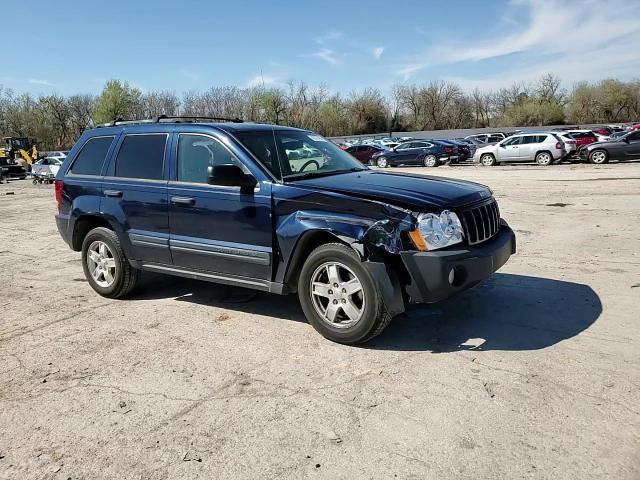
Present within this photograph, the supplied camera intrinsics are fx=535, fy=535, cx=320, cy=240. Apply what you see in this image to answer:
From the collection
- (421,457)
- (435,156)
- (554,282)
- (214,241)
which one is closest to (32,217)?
(214,241)

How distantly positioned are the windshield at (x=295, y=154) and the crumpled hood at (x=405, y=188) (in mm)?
254

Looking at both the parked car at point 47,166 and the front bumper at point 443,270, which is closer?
the front bumper at point 443,270

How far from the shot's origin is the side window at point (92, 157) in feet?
20.2

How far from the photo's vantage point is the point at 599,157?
25.4m

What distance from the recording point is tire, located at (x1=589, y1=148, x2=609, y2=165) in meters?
25.2

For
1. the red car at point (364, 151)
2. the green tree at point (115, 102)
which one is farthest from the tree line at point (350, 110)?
the red car at point (364, 151)

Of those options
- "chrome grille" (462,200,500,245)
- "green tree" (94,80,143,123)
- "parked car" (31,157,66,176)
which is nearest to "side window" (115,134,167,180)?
"chrome grille" (462,200,500,245)

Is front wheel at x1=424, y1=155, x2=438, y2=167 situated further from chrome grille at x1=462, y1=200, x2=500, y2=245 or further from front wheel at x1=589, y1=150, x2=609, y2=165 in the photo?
chrome grille at x1=462, y1=200, x2=500, y2=245

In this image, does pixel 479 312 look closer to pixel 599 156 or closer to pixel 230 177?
pixel 230 177

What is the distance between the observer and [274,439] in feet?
10.3

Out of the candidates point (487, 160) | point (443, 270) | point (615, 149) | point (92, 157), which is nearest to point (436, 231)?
point (443, 270)

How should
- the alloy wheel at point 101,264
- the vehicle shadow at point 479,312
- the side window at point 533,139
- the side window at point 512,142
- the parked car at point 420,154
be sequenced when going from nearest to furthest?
the vehicle shadow at point 479,312 < the alloy wheel at point 101,264 < the side window at point 533,139 < the side window at point 512,142 < the parked car at point 420,154

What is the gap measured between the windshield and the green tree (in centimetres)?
8332

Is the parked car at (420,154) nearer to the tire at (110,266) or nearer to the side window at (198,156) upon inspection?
the tire at (110,266)
